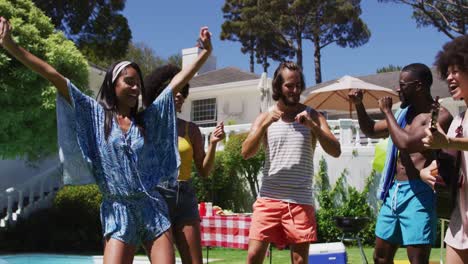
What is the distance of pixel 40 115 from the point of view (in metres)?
11.9

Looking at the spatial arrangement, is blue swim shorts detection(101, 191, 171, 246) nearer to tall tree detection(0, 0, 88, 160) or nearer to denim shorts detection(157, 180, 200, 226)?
denim shorts detection(157, 180, 200, 226)

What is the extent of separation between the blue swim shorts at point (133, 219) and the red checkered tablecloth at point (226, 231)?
5.67 metres

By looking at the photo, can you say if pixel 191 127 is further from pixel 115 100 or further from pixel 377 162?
pixel 377 162

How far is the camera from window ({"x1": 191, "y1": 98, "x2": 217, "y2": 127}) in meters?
21.9

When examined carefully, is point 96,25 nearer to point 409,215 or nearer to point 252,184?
point 252,184

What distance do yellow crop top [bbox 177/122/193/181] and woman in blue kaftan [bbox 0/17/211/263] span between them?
598mm

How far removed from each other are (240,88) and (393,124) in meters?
16.8

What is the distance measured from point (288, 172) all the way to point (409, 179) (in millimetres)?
846

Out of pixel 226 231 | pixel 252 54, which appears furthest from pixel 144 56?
pixel 226 231

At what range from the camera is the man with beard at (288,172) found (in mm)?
4297

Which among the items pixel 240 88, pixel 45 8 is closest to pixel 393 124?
pixel 240 88

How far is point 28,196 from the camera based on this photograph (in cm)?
1494

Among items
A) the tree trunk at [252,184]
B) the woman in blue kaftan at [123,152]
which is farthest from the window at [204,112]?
the woman in blue kaftan at [123,152]

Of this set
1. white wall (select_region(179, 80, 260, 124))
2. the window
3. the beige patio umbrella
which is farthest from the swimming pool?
the window
